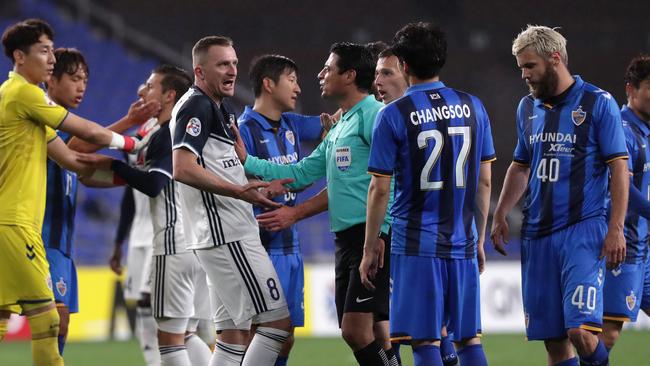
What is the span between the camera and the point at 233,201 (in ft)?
18.7

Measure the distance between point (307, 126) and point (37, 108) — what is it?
2.14m

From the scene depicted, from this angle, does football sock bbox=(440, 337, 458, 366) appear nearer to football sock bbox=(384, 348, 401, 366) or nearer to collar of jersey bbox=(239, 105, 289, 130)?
football sock bbox=(384, 348, 401, 366)

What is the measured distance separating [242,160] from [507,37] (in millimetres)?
18769

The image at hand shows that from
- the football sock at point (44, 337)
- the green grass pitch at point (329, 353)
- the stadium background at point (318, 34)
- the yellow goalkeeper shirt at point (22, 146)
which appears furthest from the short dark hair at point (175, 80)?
the stadium background at point (318, 34)

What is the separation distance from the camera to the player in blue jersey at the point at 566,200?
538 cm

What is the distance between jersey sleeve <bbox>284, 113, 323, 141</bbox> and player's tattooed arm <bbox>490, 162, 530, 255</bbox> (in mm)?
1709

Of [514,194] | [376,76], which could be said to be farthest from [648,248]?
[376,76]

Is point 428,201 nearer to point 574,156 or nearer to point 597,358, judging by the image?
point 574,156

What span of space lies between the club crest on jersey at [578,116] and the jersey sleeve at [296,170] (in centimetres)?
156

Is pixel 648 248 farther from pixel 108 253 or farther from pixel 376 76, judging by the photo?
pixel 108 253

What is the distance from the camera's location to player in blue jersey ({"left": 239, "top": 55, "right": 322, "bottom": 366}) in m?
6.57

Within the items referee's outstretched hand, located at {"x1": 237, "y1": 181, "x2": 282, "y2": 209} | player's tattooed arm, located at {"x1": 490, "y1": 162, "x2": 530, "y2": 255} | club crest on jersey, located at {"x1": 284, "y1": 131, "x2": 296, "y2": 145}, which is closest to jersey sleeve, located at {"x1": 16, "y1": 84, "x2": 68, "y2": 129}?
referee's outstretched hand, located at {"x1": 237, "y1": 181, "x2": 282, "y2": 209}

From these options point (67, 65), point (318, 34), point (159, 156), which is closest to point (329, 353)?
point (159, 156)

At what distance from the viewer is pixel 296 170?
6.18 m
